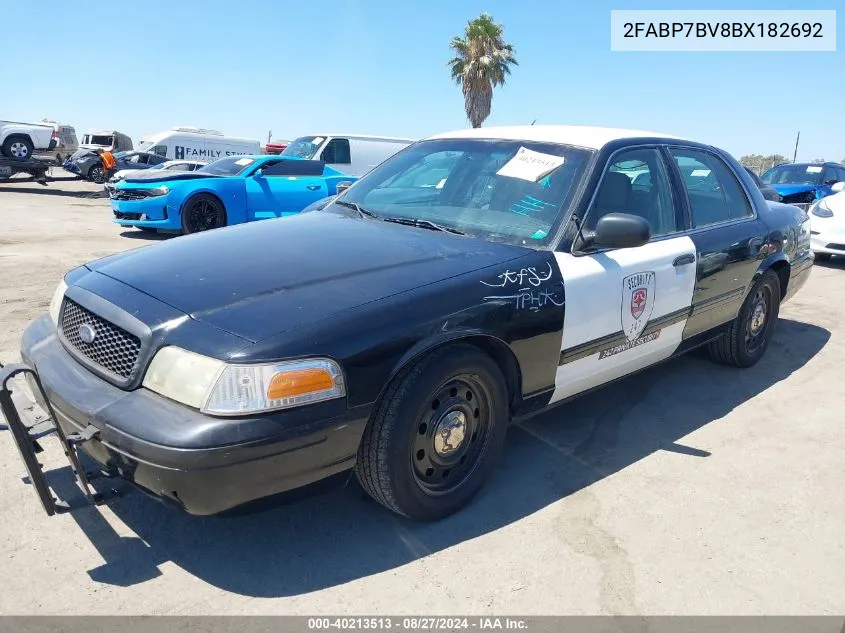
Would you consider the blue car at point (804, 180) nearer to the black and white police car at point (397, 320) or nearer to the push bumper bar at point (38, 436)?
the black and white police car at point (397, 320)

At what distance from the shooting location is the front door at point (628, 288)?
316 centimetres

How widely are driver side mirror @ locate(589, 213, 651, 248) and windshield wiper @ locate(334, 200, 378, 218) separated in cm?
121

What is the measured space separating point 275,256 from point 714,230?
2724 millimetres

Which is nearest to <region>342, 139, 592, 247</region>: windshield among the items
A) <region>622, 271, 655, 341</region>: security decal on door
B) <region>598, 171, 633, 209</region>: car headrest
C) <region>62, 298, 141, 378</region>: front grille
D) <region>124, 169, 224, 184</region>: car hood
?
<region>598, 171, 633, 209</region>: car headrest

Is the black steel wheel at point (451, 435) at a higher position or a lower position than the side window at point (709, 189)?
lower

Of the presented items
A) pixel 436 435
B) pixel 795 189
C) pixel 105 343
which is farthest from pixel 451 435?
pixel 795 189

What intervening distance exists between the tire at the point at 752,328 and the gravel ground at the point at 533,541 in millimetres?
838

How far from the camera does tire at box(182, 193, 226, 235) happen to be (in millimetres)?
10211

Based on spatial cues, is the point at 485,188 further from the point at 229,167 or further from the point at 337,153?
the point at 337,153

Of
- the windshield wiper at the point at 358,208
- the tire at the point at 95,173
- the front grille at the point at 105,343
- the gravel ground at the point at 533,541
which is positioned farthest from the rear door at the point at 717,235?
the tire at the point at 95,173

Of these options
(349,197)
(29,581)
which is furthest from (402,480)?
(349,197)

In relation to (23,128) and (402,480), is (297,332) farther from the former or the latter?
(23,128)

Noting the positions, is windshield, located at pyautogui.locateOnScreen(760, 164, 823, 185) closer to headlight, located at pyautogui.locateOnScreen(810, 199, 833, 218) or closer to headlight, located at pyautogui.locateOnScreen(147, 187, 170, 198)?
headlight, located at pyautogui.locateOnScreen(810, 199, 833, 218)

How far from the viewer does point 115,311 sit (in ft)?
8.25
